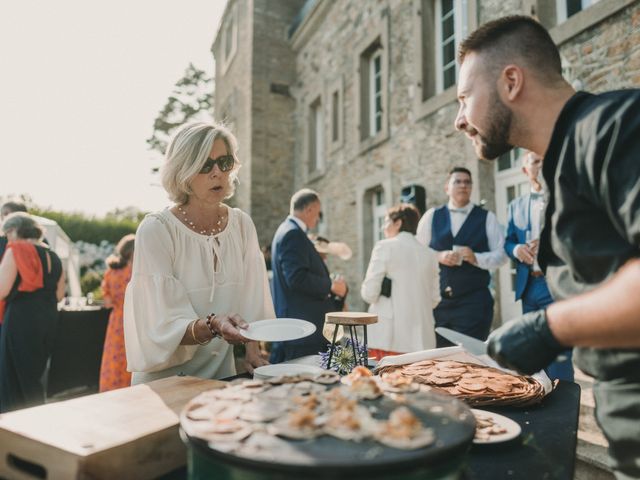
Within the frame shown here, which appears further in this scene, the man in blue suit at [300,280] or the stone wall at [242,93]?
the stone wall at [242,93]

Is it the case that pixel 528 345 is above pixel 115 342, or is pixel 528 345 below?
above

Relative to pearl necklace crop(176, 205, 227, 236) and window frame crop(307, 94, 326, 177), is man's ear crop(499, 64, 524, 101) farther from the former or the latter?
window frame crop(307, 94, 326, 177)

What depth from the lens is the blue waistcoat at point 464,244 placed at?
172 inches

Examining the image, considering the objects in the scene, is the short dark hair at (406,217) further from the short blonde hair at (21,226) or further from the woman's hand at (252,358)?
the short blonde hair at (21,226)

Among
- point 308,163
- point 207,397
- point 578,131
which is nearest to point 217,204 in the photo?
point 207,397

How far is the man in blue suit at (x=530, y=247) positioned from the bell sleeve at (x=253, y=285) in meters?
2.08

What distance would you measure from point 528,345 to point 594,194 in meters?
0.36

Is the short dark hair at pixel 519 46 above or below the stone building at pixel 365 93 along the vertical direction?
below

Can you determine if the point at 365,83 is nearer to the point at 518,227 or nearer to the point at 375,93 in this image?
the point at 375,93

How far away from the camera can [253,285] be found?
2342 millimetres

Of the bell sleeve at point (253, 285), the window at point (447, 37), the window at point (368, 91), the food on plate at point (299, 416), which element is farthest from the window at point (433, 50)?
the food on plate at point (299, 416)

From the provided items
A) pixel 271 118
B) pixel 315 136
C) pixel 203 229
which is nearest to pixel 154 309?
pixel 203 229

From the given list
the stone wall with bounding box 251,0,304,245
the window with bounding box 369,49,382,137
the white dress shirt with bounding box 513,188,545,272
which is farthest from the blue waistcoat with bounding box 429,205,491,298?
the stone wall with bounding box 251,0,304,245

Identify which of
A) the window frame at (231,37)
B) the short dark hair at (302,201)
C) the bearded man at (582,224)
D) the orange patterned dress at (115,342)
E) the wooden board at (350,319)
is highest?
the window frame at (231,37)
